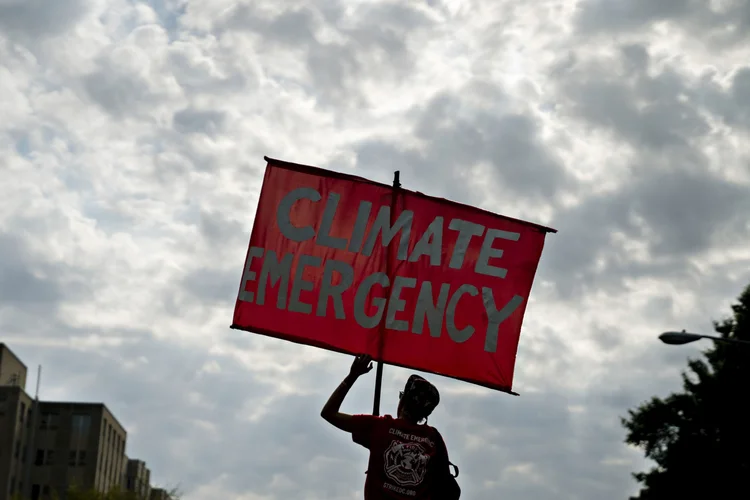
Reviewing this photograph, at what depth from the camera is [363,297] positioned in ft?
32.1

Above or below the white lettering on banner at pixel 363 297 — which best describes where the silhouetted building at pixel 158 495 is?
above

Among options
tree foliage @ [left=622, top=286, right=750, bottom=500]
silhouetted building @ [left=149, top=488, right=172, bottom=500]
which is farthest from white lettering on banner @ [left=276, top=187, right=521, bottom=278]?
silhouetted building @ [left=149, top=488, right=172, bottom=500]

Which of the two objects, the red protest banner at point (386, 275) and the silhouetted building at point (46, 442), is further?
the silhouetted building at point (46, 442)

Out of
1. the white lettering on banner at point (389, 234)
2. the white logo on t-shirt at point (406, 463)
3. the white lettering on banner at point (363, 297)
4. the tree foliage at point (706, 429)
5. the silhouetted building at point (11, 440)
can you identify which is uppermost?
the silhouetted building at point (11, 440)

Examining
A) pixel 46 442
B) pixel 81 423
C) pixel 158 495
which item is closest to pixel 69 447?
pixel 46 442

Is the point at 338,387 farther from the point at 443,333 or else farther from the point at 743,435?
the point at 743,435

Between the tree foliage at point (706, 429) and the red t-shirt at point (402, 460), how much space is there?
4468 centimetres

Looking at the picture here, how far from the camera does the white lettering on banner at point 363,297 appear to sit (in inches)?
384

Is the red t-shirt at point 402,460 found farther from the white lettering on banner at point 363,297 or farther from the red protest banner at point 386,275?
the white lettering on banner at point 363,297

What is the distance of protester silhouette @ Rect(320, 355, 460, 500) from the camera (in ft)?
23.2

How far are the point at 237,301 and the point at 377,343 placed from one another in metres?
1.21

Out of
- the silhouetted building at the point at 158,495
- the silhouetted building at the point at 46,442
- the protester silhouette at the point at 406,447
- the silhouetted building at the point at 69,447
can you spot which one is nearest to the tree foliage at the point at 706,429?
the silhouetted building at the point at 158,495

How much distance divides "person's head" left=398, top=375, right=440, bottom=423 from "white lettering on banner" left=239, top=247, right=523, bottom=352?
2524 mm

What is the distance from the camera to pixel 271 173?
33.6ft
